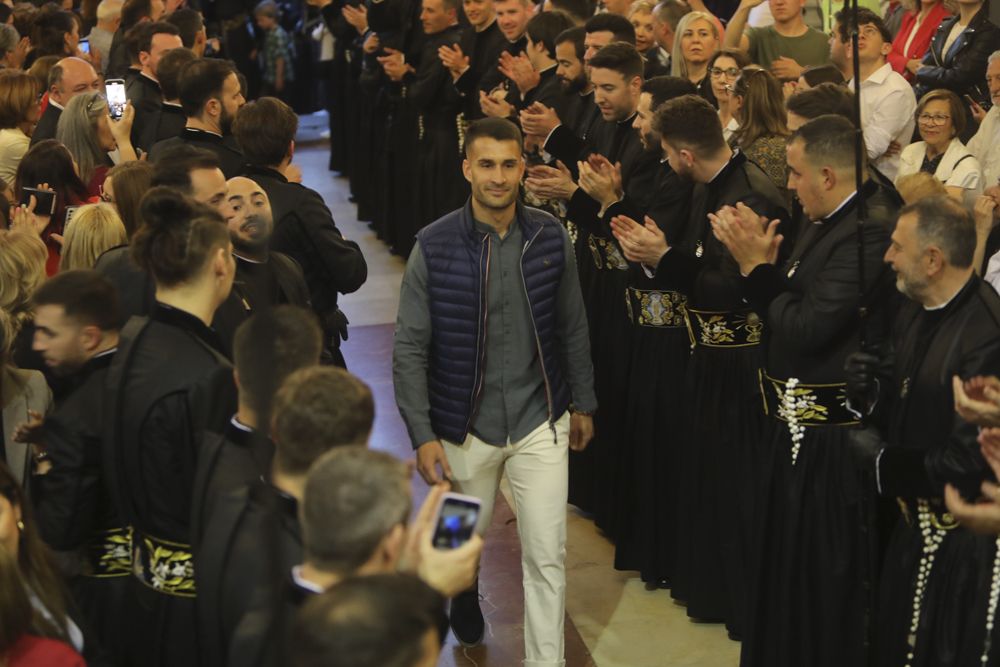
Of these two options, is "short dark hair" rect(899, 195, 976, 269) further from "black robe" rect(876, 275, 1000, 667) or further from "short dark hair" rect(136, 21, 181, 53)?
"short dark hair" rect(136, 21, 181, 53)

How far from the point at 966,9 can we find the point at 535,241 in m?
3.60

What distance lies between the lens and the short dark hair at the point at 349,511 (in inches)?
104

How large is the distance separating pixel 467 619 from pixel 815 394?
1.61 m

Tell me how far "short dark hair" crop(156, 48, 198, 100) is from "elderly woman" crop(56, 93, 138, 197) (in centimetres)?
45

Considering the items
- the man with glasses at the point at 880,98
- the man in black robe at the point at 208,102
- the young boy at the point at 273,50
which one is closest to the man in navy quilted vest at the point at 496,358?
the man in black robe at the point at 208,102

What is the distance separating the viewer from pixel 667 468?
575 centimetres

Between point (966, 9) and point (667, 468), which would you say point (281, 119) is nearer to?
point (667, 468)

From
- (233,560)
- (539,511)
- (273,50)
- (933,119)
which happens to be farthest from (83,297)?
(273,50)

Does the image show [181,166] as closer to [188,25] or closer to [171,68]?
[171,68]

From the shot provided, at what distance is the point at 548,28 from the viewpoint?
791 centimetres

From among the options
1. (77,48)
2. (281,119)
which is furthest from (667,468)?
(77,48)

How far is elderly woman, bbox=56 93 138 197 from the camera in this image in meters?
6.66

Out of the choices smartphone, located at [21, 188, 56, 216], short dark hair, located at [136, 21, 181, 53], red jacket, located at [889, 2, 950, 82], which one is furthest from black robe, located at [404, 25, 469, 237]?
smartphone, located at [21, 188, 56, 216]

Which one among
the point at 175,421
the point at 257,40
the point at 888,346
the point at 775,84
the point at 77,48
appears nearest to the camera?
the point at 175,421
